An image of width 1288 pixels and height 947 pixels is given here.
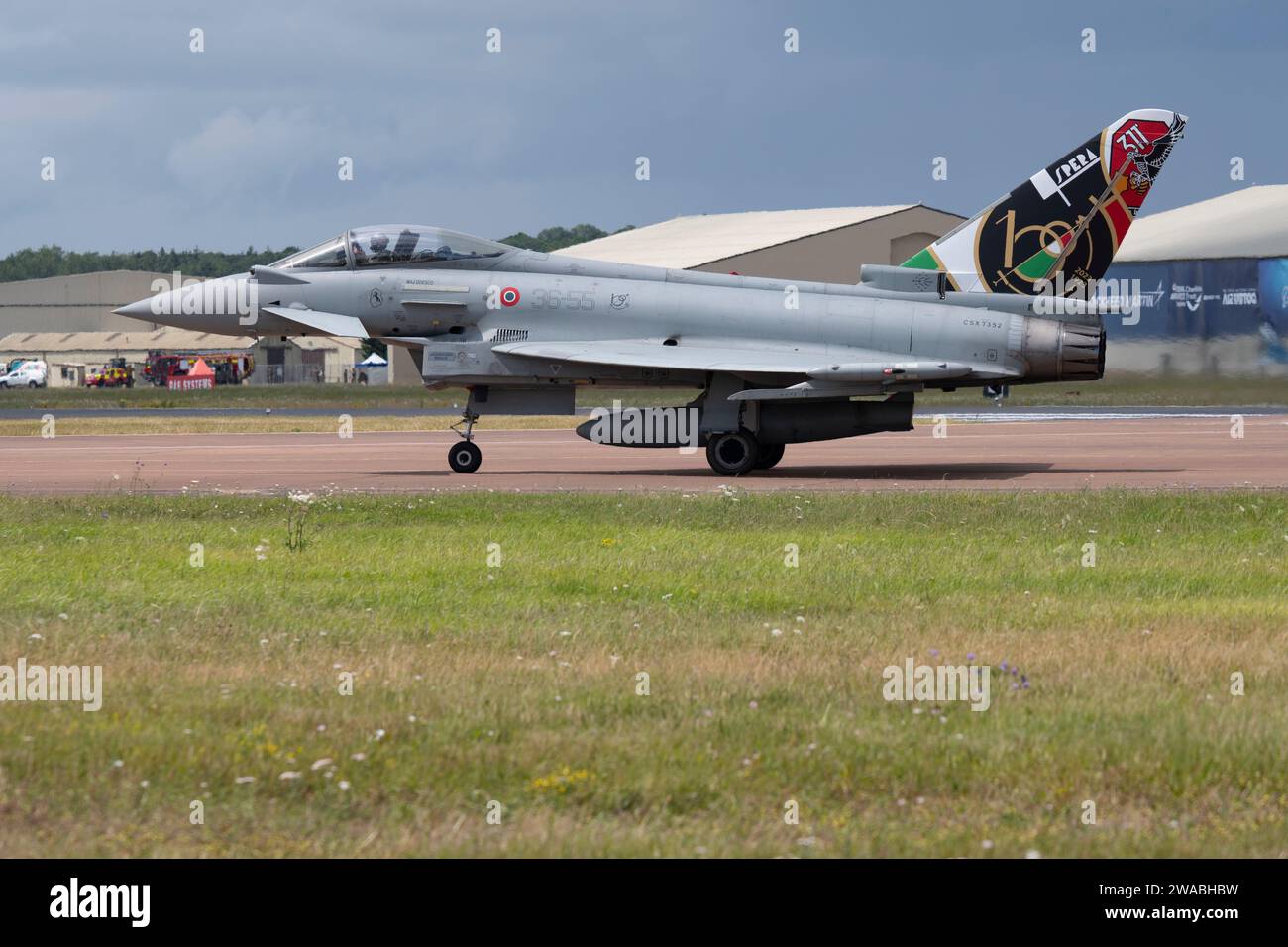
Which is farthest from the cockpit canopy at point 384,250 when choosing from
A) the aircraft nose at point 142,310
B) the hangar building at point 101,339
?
the hangar building at point 101,339

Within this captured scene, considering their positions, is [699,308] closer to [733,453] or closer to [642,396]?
[733,453]

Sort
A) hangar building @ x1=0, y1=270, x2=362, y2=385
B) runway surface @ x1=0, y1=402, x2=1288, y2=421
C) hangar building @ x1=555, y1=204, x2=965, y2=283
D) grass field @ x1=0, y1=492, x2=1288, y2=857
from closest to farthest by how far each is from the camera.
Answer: grass field @ x1=0, y1=492, x2=1288, y2=857 → runway surface @ x1=0, y1=402, x2=1288, y2=421 → hangar building @ x1=555, y1=204, x2=965, y2=283 → hangar building @ x1=0, y1=270, x2=362, y2=385

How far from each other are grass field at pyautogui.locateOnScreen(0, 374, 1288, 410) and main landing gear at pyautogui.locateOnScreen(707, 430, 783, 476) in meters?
17.4

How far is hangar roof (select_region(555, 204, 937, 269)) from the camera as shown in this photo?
71.2 m

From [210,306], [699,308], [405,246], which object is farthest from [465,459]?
[210,306]

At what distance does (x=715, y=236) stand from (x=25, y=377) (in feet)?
169

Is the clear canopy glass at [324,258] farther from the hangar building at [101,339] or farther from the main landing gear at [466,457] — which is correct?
the hangar building at [101,339]

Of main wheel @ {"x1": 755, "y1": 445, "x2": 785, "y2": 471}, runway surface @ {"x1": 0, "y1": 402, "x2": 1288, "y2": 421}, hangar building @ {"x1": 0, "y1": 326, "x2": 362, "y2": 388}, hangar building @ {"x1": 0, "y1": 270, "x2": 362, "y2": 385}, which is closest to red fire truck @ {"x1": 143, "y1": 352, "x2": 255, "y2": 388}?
hangar building @ {"x1": 0, "y1": 270, "x2": 362, "y2": 385}

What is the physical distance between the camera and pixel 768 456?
81.7 feet

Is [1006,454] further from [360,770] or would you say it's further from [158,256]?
[158,256]

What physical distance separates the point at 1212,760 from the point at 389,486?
53.0ft

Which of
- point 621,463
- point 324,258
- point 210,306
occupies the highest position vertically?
point 324,258

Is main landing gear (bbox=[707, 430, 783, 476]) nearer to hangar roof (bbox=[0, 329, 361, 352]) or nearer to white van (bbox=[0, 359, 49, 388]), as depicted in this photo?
white van (bbox=[0, 359, 49, 388])
